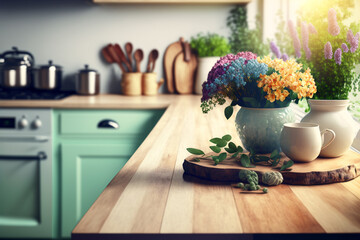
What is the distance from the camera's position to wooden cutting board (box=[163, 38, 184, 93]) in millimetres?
3070

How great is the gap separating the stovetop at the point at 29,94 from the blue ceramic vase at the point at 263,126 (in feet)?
5.77

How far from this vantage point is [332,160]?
3.46 ft

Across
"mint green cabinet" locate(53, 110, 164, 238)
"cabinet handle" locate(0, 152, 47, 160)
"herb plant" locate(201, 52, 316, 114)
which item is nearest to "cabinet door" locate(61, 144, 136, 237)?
"mint green cabinet" locate(53, 110, 164, 238)

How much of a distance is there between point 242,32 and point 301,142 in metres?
2.12

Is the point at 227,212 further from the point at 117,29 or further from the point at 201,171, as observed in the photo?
the point at 117,29

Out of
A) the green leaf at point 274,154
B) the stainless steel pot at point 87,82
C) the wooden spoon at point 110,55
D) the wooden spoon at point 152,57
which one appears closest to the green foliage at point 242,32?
the wooden spoon at point 152,57

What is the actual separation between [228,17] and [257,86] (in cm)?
209

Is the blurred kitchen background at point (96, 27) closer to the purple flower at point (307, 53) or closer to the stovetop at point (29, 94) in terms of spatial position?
the stovetop at point (29, 94)

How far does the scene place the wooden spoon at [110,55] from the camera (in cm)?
305

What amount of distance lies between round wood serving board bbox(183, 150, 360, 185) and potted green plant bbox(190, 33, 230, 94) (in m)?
1.94

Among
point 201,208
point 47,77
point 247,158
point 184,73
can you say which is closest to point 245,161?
point 247,158

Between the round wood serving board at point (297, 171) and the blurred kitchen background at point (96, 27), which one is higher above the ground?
the blurred kitchen background at point (96, 27)

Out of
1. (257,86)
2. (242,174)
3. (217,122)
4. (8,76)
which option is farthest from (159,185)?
(8,76)

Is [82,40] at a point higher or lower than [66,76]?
higher
